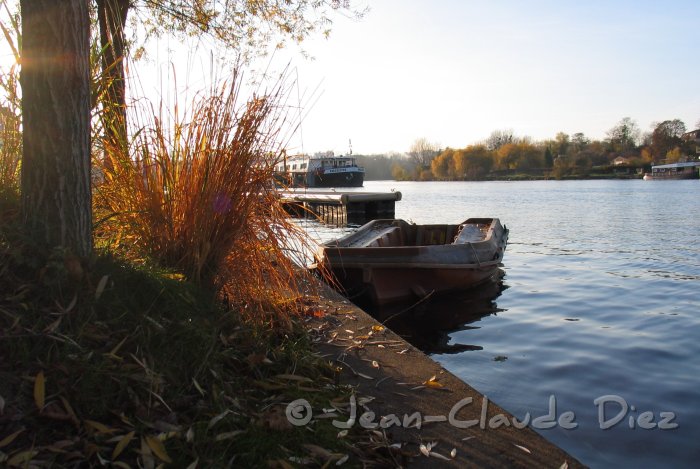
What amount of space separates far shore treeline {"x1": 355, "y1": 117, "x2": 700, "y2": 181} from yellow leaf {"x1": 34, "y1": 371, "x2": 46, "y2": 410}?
3950 inches

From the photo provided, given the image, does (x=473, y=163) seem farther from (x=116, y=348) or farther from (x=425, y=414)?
(x=116, y=348)

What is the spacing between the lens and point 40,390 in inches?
83.7

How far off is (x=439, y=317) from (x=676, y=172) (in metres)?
93.3

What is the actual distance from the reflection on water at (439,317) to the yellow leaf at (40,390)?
220 inches

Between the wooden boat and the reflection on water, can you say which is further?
the wooden boat

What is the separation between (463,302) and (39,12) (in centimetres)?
826

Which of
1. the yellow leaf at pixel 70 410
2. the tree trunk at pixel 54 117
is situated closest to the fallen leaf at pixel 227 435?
the yellow leaf at pixel 70 410

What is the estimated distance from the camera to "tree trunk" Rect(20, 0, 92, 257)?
2.68 meters

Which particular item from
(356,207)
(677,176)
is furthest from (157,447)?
(677,176)

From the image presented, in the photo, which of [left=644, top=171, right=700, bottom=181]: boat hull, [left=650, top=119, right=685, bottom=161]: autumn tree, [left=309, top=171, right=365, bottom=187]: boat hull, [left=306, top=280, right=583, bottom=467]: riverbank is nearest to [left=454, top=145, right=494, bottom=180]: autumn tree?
[left=650, top=119, right=685, bottom=161]: autumn tree

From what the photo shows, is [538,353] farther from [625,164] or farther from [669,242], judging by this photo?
[625,164]

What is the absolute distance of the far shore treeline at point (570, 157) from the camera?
4072 inches

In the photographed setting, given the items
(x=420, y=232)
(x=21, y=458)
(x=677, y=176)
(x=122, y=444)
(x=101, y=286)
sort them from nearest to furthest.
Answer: (x=21, y=458), (x=122, y=444), (x=101, y=286), (x=420, y=232), (x=677, y=176)

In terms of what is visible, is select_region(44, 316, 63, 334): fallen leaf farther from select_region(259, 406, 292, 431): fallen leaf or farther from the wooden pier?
the wooden pier
